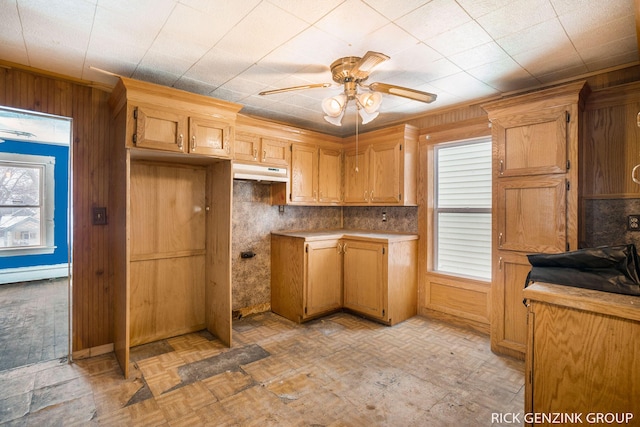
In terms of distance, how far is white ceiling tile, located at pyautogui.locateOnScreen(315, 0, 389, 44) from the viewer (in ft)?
5.80

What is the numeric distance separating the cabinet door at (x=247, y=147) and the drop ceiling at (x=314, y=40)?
0.59 m

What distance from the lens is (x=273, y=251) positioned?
404 cm

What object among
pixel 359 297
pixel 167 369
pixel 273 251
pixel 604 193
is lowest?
pixel 167 369

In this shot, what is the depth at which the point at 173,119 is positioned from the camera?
2.61 m

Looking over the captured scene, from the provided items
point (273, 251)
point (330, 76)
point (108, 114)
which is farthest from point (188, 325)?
point (330, 76)

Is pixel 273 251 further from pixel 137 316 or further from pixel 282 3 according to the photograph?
pixel 282 3

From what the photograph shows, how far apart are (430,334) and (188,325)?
261cm

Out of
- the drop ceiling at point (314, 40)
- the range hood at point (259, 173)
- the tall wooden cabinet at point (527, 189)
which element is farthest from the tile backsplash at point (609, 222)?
the range hood at point (259, 173)

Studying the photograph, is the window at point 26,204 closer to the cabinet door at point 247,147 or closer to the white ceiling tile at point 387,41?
the cabinet door at point 247,147

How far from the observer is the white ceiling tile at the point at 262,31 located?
1.83 metres

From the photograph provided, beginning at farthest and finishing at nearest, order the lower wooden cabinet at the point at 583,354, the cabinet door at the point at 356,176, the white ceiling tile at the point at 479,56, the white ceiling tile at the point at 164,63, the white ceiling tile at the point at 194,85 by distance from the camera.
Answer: the cabinet door at the point at 356,176, the white ceiling tile at the point at 194,85, the white ceiling tile at the point at 164,63, the white ceiling tile at the point at 479,56, the lower wooden cabinet at the point at 583,354

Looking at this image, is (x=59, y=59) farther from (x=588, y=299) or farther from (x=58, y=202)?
(x=58, y=202)

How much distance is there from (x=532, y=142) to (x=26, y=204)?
7.63 meters

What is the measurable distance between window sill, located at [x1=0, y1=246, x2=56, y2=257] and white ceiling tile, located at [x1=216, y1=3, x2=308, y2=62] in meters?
5.83
